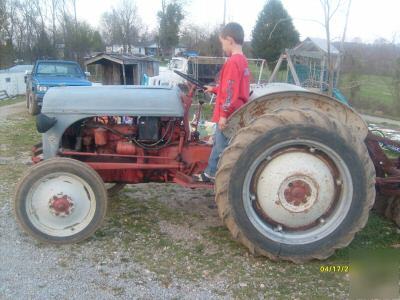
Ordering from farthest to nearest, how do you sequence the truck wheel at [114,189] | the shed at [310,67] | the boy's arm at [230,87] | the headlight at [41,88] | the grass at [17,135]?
the shed at [310,67] < the headlight at [41,88] < the grass at [17,135] < the truck wheel at [114,189] < the boy's arm at [230,87]

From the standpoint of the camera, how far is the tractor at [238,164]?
3.53m

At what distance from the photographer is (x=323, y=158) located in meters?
3.66

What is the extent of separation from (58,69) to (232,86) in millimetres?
14363

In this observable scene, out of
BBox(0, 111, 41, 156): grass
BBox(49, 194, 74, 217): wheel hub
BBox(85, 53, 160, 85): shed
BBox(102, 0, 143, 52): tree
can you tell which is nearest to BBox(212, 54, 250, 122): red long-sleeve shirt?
BBox(49, 194, 74, 217): wheel hub

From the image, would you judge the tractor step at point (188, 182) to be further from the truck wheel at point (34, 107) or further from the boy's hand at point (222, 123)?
the truck wheel at point (34, 107)

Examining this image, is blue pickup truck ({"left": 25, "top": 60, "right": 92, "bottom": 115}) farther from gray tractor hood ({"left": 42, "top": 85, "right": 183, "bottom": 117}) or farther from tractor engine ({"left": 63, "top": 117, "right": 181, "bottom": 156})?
gray tractor hood ({"left": 42, "top": 85, "right": 183, "bottom": 117})

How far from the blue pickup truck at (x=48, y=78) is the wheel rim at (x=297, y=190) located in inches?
496

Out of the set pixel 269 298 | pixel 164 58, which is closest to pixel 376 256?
pixel 269 298

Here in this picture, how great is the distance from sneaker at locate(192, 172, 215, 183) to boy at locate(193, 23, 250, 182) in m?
0.08

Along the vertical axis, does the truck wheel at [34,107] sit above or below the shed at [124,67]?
below

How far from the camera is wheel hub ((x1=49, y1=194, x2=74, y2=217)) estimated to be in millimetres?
3945

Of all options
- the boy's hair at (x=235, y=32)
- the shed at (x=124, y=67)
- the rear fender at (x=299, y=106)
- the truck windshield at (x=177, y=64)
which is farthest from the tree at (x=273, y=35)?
the rear fender at (x=299, y=106)

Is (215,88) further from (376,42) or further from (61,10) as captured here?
(61,10)

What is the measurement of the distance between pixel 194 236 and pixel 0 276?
171 centimetres
